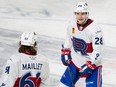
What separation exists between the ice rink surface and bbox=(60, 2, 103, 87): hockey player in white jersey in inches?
15.6

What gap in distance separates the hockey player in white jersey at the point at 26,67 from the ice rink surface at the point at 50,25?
174cm

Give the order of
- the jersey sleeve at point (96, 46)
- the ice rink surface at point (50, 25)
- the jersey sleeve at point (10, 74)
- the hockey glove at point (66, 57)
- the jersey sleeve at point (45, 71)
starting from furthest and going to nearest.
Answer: the ice rink surface at point (50, 25)
the hockey glove at point (66, 57)
the jersey sleeve at point (96, 46)
the jersey sleeve at point (45, 71)
the jersey sleeve at point (10, 74)

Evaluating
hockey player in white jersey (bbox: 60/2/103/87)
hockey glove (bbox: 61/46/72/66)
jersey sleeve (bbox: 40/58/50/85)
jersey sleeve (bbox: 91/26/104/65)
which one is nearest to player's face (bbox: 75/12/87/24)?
hockey player in white jersey (bbox: 60/2/103/87)

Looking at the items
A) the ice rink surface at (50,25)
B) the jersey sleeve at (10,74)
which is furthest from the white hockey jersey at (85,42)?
the jersey sleeve at (10,74)

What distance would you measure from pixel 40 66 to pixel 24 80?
0.15 metres

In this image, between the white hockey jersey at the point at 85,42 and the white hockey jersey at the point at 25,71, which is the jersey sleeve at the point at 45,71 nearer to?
the white hockey jersey at the point at 25,71

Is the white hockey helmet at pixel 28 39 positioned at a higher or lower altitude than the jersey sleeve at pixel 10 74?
higher

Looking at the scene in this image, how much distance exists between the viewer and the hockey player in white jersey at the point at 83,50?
4285mm

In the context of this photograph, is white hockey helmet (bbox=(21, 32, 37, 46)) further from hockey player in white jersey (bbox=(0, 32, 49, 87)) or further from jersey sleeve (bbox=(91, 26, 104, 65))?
jersey sleeve (bbox=(91, 26, 104, 65))

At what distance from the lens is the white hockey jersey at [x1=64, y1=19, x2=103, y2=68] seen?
14.0 feet

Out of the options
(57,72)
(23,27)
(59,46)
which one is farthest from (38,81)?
(23,27)

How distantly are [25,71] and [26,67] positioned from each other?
0.10 ft

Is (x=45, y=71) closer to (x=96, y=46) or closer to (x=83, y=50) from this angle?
(x=96, y=46)

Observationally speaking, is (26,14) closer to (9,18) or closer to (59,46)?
(9,18)
